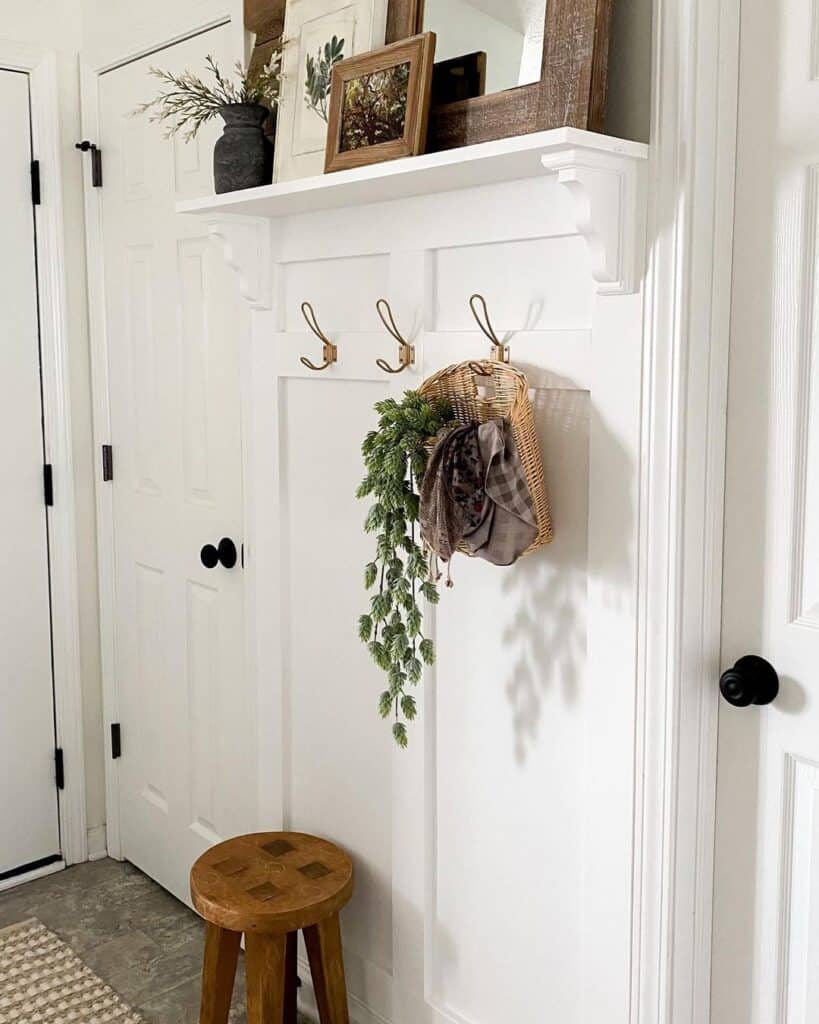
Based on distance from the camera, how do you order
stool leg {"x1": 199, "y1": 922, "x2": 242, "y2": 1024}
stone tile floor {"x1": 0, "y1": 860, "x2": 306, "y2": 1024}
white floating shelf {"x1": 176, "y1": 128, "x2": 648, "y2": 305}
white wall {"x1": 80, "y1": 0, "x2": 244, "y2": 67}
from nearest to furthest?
white floating shelf {"x1": 176, "y1": 128, "x2": 648, "y2": 305} → stool leg {"x1": 199, "y1": 922, "x2": 242, "y2": 1024} → white wall {"x1": 80, "y1": 0, "x2": 244, "y2": 67} → stone tile floor {"x1": 0, "y1": 860, "x2": 306, "y2": 1024}

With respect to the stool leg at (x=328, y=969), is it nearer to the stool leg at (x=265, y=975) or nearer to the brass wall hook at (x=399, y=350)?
the stool leg at (x=265, y=975)

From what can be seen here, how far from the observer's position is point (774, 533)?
4.81 ft

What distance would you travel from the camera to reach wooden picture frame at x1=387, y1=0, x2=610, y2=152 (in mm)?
1438

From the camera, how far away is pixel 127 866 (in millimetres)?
2977

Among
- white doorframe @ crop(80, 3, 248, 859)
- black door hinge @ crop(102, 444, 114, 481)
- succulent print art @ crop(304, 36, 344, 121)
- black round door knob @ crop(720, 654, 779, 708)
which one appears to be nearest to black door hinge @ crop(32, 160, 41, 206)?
white doorframe @ crop(80, 3, 248, 859)

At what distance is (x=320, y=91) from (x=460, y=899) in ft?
4.56

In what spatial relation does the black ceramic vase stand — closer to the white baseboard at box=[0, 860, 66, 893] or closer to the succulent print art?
the succulent print art

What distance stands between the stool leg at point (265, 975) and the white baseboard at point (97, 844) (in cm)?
124

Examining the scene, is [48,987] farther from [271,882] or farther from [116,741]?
[271,882]

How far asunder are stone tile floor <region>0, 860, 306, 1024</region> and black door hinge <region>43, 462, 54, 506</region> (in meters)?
1.00

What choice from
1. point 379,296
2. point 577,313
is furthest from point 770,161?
point 379,296

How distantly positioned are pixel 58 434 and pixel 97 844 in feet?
3.70

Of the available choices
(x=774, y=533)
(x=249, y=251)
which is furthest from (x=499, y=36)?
(x=774, y=533)

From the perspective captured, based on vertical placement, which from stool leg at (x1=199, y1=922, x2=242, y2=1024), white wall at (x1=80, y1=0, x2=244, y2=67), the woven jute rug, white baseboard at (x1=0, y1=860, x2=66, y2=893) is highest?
white wall at (x1=80, y1=0, x2=244, y2=67)
